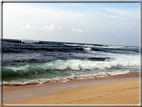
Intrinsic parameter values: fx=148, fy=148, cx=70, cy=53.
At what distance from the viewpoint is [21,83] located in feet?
18.8

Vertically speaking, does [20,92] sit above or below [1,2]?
below

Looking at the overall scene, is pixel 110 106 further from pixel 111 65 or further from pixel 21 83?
pixel 111 65

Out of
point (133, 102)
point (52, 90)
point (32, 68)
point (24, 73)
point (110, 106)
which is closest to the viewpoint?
point (110, 106)

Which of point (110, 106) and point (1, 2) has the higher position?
point (1, 2)

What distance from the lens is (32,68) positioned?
26.7ft

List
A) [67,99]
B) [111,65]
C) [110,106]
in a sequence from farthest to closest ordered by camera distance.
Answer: [111,65]
[67,99]
[110,106]

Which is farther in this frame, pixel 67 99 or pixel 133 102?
pixel 67 99

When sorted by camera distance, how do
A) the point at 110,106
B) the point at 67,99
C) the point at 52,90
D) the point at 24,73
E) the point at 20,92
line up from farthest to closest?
the point at 24,73 → the point at 52,90 → the point at 20,92 → the point at 67,99 → the point at 110,106

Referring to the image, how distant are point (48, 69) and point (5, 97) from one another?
4.43 m

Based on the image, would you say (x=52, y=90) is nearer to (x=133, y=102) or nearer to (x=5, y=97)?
(x=5, y=97)

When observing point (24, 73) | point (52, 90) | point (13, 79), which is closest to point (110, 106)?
point (52, 90)

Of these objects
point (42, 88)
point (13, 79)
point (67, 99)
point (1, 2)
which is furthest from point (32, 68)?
point (1, 2)

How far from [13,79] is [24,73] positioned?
1.01m

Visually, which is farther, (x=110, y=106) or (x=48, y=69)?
(x=48, y=69)
